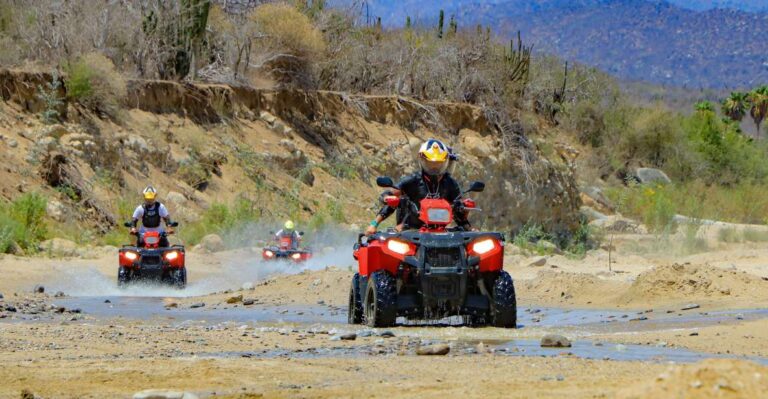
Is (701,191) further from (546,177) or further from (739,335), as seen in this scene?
(739,335)

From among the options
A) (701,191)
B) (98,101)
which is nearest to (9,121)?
(98,101)

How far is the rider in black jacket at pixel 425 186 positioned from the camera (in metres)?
13.8

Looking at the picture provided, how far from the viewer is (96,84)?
33.9 m

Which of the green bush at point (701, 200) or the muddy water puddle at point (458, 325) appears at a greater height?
the green bush at point (701, 200)

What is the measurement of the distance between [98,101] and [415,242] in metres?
22.9

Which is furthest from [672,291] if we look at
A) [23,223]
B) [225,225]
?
[225,225]

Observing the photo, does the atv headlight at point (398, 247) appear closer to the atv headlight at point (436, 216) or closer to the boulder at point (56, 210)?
the atv headlight at point (436, 216)

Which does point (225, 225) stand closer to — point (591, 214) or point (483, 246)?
point (483, 246)

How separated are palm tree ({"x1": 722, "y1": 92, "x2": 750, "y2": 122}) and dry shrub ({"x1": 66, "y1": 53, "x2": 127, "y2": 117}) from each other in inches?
2701

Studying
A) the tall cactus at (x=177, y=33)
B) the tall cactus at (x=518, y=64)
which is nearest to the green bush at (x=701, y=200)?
the tall cactus at (x=518, y=64)

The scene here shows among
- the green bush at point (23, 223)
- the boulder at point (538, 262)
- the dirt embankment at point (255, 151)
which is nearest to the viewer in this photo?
the green bush at point (23, 223)

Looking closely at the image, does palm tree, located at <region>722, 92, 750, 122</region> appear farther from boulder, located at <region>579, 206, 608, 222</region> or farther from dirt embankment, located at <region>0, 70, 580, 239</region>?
dirt embankment, located at <region>0, 70, 580, 239</region>

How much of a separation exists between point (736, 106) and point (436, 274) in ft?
284

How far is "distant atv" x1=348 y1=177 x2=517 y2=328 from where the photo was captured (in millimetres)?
12828
